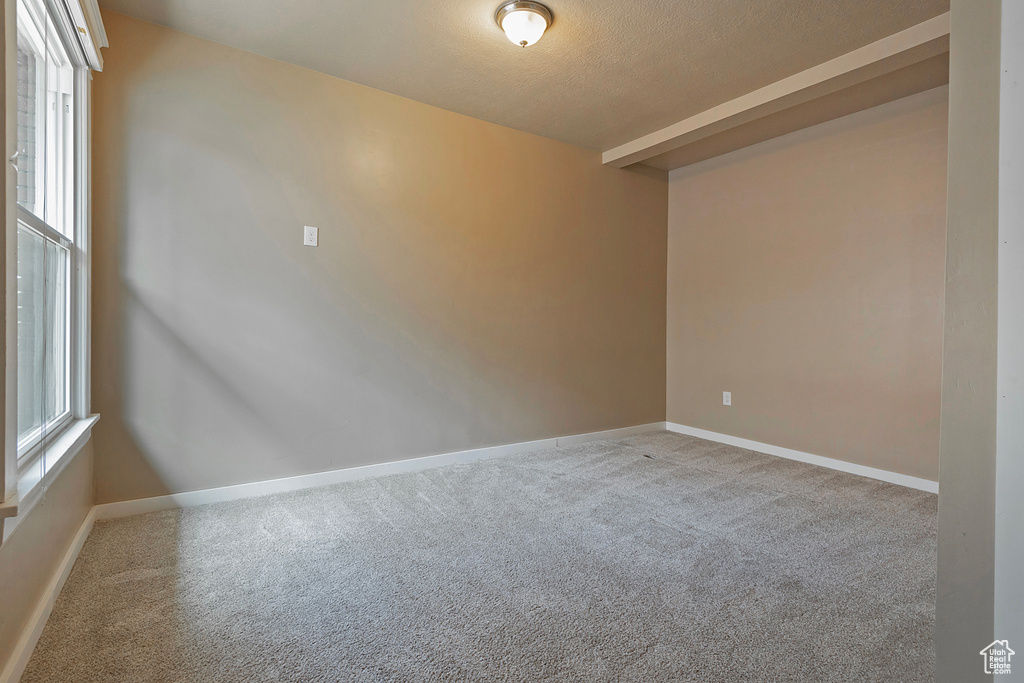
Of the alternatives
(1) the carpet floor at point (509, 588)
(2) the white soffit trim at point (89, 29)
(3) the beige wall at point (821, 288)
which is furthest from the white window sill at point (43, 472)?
(3) the beige wall at point (821, 288)

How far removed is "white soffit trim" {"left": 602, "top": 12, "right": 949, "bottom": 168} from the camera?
232 cm

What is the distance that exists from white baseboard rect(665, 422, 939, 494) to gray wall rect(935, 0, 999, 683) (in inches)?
84.2

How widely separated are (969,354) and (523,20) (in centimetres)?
209

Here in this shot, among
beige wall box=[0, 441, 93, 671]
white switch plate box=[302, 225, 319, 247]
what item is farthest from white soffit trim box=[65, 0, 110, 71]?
beige wall box=[0, 441, 93, 671]

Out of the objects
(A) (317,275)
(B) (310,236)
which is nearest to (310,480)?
(A) (317,275)

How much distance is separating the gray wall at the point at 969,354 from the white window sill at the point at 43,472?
1823mm

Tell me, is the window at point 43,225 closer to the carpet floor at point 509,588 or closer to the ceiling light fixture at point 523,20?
the carpet floor at point 509,588

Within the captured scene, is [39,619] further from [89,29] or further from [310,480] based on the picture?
[89,29]

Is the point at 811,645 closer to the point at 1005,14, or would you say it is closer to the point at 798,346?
the point at 1005,14

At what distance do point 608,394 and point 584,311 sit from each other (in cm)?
71

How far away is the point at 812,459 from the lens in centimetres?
348

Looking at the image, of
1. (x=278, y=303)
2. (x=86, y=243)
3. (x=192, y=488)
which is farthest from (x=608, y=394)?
(x=86, y=243)

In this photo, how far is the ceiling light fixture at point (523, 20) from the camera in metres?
2.19

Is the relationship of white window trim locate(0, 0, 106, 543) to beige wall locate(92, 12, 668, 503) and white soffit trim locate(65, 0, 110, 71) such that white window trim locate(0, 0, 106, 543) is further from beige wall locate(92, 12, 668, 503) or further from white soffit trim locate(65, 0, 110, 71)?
beige wall locate(92, 12, 668, 503)
